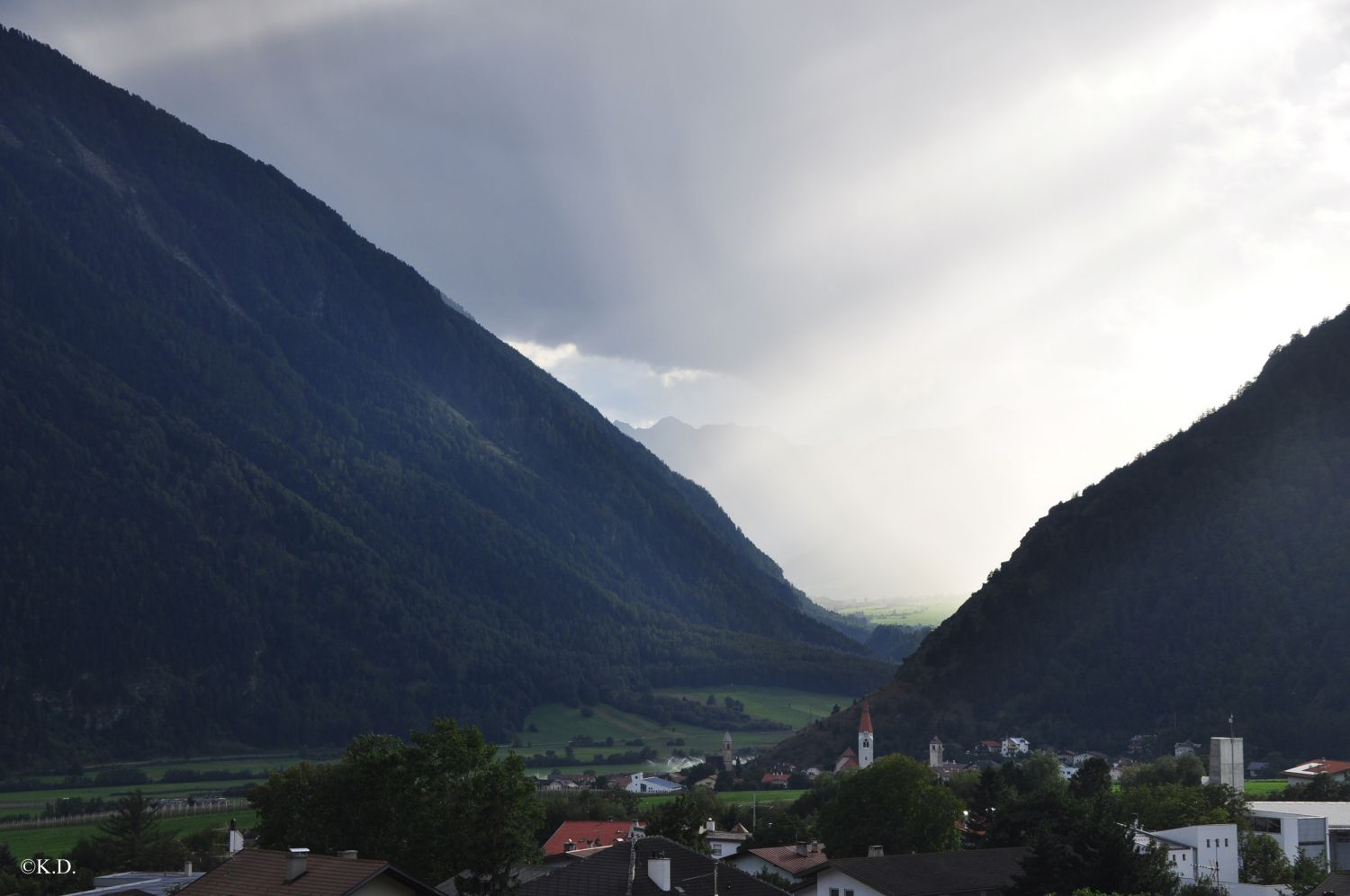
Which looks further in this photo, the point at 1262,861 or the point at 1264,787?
the point at 1264,787

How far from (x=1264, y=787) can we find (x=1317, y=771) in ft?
29.5

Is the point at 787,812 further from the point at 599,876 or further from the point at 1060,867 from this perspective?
the point at 599,876

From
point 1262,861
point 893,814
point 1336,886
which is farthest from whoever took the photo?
point 893,814

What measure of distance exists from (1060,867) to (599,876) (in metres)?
21.9

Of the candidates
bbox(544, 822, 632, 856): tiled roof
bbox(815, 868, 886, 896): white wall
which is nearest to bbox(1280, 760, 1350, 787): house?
bbox(544, 822, 632, 856): tiled roof

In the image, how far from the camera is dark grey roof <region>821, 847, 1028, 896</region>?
70.2 meters

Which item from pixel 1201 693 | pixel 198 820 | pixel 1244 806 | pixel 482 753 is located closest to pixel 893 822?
pixel 1244 806

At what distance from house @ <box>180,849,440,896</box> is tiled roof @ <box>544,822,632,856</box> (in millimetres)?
59068

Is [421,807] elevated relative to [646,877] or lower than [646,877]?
elevated

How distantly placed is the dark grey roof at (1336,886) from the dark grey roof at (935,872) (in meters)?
12.9

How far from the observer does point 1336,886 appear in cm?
6469

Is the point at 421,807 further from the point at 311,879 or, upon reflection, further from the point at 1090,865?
the point at 1090,865

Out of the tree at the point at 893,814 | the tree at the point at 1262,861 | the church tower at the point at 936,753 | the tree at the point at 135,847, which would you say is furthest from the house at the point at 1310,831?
the church tower at the point at 936,753

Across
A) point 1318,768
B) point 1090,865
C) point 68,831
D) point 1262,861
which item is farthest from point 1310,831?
point 68,831
